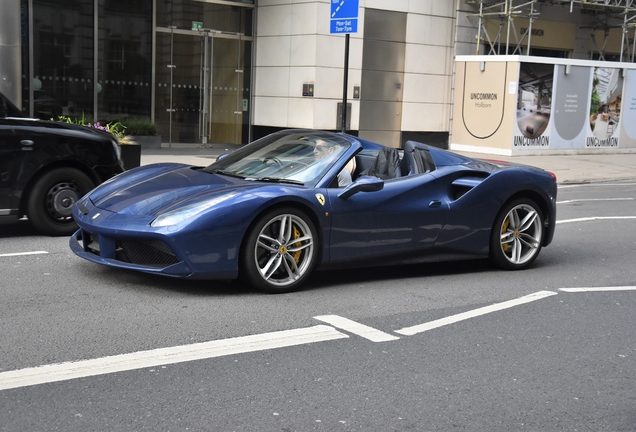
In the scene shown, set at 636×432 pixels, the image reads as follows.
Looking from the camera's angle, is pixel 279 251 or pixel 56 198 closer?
pixel 279 251

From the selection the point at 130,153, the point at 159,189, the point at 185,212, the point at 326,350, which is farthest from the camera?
the point at 130,153

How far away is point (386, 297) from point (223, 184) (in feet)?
5.14

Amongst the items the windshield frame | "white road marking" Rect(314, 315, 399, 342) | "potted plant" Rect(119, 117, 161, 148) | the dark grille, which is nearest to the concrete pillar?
"potted plant" Rect(119, 117, 161, 148)

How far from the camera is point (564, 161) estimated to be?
22469 millimetres

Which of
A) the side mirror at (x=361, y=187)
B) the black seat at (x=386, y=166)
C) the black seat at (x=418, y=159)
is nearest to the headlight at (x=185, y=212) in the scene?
the side mirror at (x=361, y=187)

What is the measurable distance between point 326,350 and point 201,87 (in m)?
18.8

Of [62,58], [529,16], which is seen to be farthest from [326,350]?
[529,16]

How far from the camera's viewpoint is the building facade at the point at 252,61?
20.5 metres

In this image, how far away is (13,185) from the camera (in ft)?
27.2

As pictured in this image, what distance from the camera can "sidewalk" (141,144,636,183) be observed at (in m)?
18.6

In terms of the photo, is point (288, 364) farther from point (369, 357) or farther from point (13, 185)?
point (13, 185)

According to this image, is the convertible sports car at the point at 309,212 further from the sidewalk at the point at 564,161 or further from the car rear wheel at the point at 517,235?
the sidewalk at the point at 564,161

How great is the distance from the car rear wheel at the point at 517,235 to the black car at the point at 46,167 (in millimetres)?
4129

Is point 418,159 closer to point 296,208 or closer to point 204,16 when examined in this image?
point 296,208
